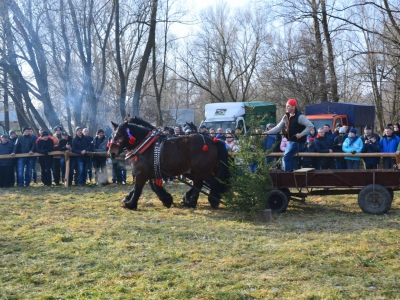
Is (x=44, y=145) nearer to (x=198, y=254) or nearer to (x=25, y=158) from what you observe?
(x=25, y=158)

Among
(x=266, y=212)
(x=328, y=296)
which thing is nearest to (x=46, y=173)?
(x=266, y=212)

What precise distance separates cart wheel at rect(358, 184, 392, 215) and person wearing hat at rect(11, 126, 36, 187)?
1004 cm

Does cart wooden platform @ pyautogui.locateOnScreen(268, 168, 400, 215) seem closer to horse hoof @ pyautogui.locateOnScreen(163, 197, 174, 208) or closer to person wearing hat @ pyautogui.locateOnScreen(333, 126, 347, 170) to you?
horse hoof @ pyautogui.locateOnScreen(163, 197, 174, 208)

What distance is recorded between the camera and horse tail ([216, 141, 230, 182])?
1016cm

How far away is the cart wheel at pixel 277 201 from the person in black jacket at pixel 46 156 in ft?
26.6

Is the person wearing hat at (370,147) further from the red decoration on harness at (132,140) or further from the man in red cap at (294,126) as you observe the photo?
the red decoration on harness at (132,140)

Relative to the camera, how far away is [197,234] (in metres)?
7.66

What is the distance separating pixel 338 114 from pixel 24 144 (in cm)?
1469

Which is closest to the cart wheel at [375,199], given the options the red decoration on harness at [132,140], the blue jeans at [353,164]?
the blue jeans at [353,164]

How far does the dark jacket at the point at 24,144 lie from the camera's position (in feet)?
50.7

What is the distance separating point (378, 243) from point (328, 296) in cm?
235

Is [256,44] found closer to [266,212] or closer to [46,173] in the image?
[46,173]

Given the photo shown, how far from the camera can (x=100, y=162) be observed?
15227 millimetres

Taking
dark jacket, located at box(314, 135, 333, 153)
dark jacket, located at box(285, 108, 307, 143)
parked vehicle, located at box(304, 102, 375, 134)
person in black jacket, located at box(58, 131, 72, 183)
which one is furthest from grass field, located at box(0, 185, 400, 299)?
parked vehicle, located at box(304, 102, 375, 134)
